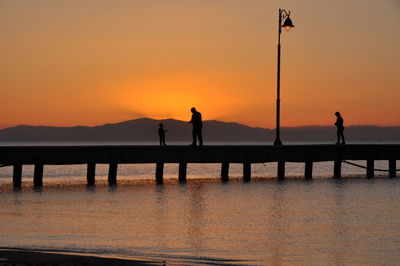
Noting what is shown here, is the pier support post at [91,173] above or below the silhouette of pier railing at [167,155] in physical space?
below

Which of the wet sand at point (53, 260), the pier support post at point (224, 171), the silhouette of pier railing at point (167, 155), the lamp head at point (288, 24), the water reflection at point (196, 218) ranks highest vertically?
the lamp head at point (288, 24)

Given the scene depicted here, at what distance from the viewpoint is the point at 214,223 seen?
2172 centimetres

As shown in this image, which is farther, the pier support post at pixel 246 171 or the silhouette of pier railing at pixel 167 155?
the pier support post at pixel 246 171

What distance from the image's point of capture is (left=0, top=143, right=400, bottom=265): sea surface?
1628 centimetres

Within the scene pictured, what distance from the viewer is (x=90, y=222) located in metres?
21.7


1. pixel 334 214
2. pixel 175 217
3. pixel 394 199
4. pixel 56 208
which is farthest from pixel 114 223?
pixel 394 199

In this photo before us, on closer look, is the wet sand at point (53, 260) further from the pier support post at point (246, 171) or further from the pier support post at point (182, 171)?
the pier support post at point (246, 171)

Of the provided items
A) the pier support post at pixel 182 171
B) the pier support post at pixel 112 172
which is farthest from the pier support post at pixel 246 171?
the pier support post at pixel 112 172

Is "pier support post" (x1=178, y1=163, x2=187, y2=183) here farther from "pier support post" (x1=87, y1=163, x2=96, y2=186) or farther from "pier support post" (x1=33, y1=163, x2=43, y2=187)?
"pier support post" (x1=33, y1=163, x2=43, y2=187)

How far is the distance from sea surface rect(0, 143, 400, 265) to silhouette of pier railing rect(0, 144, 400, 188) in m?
1.40

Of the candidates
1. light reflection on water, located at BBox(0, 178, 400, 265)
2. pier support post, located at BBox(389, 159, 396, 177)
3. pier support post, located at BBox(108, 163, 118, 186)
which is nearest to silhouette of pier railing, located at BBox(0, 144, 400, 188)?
pier support post, located at BBox(108, 163, 118, 186)

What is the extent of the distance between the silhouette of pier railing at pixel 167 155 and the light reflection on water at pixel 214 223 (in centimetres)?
132

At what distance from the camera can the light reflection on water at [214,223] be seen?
16469 mm

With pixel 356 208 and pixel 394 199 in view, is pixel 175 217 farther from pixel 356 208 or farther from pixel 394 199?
pixel 394 199
